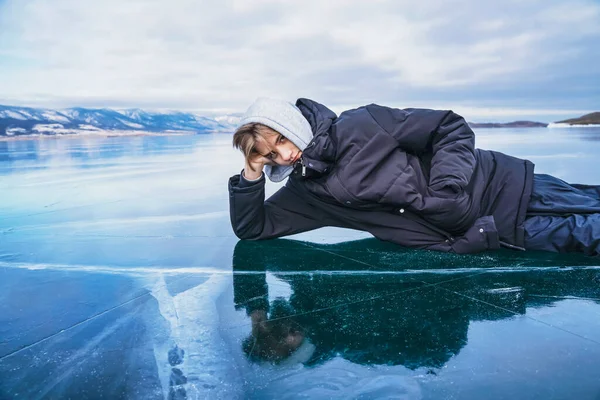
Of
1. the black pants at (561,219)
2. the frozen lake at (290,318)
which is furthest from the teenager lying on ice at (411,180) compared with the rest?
the frozen lake at (290,318)

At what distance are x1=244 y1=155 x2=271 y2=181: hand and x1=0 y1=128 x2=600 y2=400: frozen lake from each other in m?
0.46

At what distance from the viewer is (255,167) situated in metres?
2.58

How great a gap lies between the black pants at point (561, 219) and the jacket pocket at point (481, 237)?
23cm

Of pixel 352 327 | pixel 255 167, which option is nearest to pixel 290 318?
pixel 352 327

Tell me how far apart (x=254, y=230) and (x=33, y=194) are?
3277mm

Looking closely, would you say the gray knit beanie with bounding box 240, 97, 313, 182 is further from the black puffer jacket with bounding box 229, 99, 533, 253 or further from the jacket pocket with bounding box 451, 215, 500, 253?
the jacket pocket with bounding box 451, 215, 500, 253

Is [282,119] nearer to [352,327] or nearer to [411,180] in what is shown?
[411,180]

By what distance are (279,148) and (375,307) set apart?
3.50 ft

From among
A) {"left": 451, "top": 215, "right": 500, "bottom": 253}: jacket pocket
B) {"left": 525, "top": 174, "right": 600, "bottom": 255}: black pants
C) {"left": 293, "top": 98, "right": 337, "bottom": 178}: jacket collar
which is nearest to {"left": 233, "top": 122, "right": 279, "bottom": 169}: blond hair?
{"left": 293, "top": 98, "right": 337, "bottom": 178}: jacket collar

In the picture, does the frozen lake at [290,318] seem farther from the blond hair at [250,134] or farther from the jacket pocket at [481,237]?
the blond hair at [250,134]

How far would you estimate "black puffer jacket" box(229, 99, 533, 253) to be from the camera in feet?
7.86

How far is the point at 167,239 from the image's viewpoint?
2.98 meters

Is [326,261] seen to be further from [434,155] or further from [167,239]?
[167,239]

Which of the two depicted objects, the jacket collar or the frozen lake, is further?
the jacket collar
